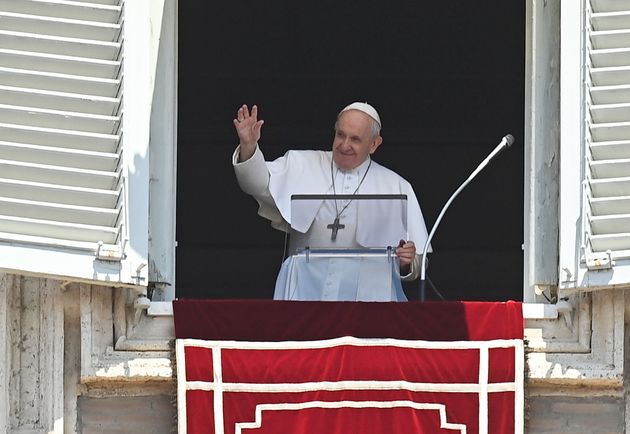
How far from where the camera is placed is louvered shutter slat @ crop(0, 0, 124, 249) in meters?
7.86

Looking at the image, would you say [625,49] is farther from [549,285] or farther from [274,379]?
[274,379]

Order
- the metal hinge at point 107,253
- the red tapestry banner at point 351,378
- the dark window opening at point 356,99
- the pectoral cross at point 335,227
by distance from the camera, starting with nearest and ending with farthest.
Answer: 1. the metal hinge at point 107,253
2. the red tapestry banner at point 351,378
3. the pectoral cross at point 335,227
4. the dark window opening at point 356,99

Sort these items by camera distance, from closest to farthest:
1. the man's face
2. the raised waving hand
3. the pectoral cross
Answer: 1. the raised waving hand
2. the pectoral cross
3. the man's face

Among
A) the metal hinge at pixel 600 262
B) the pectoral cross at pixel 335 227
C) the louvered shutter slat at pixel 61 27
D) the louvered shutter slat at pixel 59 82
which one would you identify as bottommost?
the metal hinge at pixel 600 262

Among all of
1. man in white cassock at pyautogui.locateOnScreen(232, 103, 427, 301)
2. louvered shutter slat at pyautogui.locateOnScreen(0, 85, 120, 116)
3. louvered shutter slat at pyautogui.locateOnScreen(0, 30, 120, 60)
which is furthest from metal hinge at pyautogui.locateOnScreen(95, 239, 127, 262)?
man in white cassock at pyautogui.locateOnScreen(232, 103, 427, 301)

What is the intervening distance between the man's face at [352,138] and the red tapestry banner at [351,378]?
1.13 metres

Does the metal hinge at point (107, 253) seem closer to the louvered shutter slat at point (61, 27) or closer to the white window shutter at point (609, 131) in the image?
the louvered shutter slat at point (61, 27)

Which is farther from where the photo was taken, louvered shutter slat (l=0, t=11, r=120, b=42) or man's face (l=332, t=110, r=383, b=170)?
man's face (l=332, t=110, r=383, b=170)

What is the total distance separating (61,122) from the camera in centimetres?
793

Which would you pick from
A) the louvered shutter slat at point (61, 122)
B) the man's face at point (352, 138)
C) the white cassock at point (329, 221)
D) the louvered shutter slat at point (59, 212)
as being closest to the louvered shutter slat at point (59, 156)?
the louvered shutter slat at point (61, 122)

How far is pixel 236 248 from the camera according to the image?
11.9 metres

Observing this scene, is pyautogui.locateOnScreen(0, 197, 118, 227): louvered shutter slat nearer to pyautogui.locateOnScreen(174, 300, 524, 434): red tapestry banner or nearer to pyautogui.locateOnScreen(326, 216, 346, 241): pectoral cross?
pyautogui.locateOnScreen(174, 300, 524, 434): red tapestry banner

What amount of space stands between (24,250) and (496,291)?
13.7ft

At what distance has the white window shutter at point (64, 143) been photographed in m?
7.82
